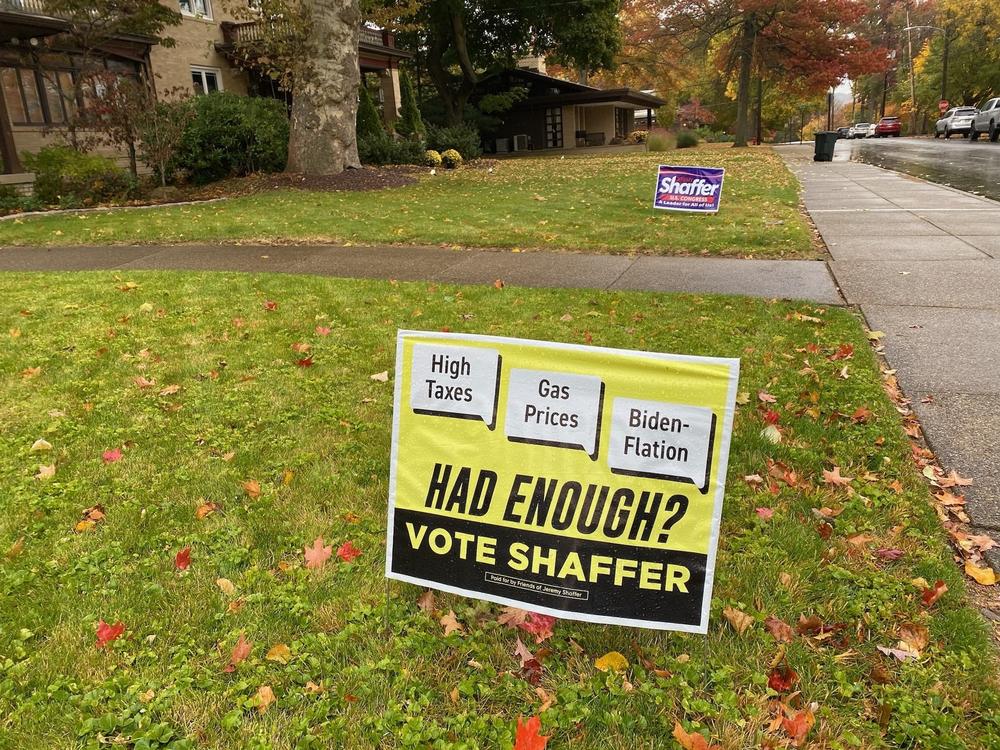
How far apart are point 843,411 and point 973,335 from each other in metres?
1.98

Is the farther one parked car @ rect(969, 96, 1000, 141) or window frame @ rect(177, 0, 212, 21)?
parked car @ rect(969, 96, 1000, 141)

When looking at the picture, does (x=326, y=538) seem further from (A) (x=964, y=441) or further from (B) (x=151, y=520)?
(A) (x=964, y=441)

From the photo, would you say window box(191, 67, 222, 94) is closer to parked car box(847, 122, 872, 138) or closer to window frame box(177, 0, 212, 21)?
window frame box(177, 0, 212, 21)

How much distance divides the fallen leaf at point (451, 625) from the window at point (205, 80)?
920 inches

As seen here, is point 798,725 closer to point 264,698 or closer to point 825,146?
point 264,698

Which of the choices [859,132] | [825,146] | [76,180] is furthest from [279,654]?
[859,132]

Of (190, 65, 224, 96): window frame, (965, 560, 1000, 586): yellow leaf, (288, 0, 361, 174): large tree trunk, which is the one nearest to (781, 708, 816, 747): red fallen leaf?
(965, 560, 1000, 586): yellow leaf

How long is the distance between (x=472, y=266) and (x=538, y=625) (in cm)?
576

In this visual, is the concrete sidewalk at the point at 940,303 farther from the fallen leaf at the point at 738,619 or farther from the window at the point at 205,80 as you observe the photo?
the window at the point at 205,80

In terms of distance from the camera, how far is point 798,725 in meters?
2.00

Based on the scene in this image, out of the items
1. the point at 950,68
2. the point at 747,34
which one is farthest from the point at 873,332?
the point at 950,68

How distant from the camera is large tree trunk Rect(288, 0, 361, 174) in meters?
Answer: 15.3

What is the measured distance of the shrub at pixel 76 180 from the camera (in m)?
13.9

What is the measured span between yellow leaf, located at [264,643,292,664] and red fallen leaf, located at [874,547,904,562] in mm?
2220
